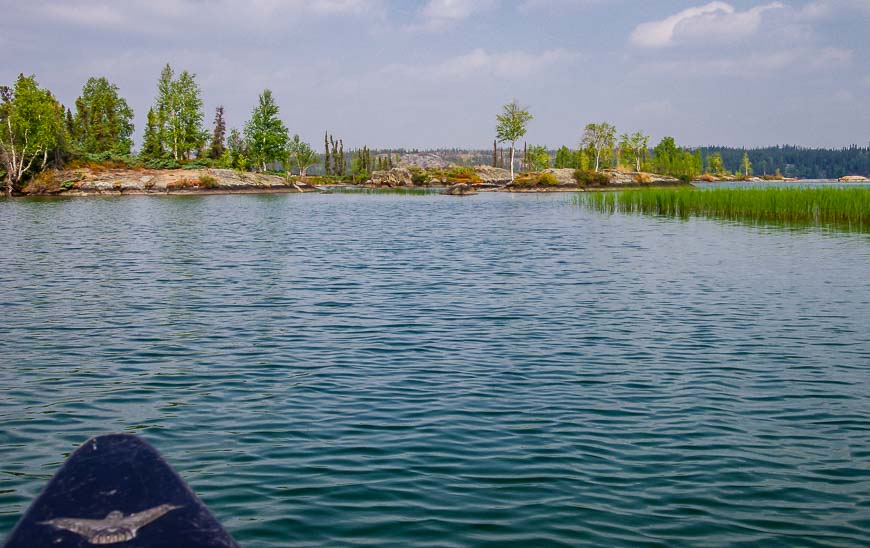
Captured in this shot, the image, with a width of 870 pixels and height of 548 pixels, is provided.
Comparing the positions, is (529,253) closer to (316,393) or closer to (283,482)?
(316,393)

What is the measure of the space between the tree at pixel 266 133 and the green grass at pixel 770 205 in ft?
215

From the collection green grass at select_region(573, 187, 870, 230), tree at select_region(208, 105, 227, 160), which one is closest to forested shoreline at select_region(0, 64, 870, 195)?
tree at select_region(208, 105, 227, 160)

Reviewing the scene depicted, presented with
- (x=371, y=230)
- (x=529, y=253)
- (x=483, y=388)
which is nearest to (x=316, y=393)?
(x=483, y=388)

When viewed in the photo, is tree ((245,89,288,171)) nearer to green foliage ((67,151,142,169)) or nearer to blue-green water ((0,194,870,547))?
green foliage ((67,151,142,169))

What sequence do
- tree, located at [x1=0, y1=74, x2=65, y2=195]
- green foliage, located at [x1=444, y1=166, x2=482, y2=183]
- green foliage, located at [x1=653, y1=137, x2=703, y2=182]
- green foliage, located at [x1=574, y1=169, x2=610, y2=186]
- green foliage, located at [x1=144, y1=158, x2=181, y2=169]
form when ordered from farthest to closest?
green foliage, located at [x1=653, y1=137, x2=703, y2=182]
green foliage, located at [x1=444, y1=166, x2=482, y2=183]
green foliage, located at [x1=574, y1=169, x2=610, y2=186]
green foliage, located at [x1=144, y1=158, x2=181, y2=169]
tree, located at [x1=0, y1=74, x2=65, y2=195]

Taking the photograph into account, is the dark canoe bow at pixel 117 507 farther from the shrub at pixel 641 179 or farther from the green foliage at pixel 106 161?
the shrub at pixel 641 179

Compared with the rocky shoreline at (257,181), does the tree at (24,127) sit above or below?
above

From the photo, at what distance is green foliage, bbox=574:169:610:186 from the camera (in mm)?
97625

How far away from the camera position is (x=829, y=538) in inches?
216

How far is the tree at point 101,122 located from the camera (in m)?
88.1

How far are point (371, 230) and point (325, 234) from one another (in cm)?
300

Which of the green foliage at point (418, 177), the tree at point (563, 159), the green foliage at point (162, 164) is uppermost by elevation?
the tree at point (563, 159)

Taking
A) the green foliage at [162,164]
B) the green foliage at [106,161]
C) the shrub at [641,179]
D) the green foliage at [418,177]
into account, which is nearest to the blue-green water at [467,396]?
the green foliage at [106,161]

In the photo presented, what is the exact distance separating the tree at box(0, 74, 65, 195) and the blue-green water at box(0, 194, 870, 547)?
5586 cm
